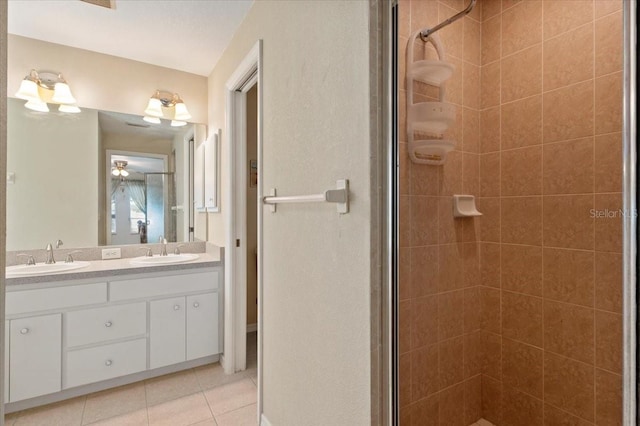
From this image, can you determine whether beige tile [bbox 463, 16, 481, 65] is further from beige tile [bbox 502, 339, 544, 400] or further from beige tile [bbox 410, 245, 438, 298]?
beige tile [bbox 502, 339, 544, 400]

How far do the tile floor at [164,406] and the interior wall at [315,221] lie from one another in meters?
0.40

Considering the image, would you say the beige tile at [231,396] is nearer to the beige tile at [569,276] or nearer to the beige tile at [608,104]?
the beige tile at [569,276]

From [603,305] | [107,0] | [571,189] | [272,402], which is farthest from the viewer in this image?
[107,0]

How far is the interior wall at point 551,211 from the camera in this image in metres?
0.92

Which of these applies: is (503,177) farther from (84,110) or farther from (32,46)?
(32,46)

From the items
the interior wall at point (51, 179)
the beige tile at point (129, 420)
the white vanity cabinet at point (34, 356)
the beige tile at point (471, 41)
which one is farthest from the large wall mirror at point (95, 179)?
the beige tile at point (471, 41)

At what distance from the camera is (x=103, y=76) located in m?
2.61

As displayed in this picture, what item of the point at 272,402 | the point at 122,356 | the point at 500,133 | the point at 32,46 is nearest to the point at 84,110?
the point at 32,46

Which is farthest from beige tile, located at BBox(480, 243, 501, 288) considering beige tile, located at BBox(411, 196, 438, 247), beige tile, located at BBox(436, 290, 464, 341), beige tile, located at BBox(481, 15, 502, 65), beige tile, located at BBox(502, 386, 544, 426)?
beige tile, located at BBox(481, 15, 502, 65)

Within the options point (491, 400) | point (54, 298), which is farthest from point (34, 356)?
point (491, 400)

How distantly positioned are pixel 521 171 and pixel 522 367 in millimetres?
755

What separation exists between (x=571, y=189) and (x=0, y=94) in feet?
5.41

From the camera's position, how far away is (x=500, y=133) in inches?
48.5

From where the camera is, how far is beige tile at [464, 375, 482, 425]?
129 cm
